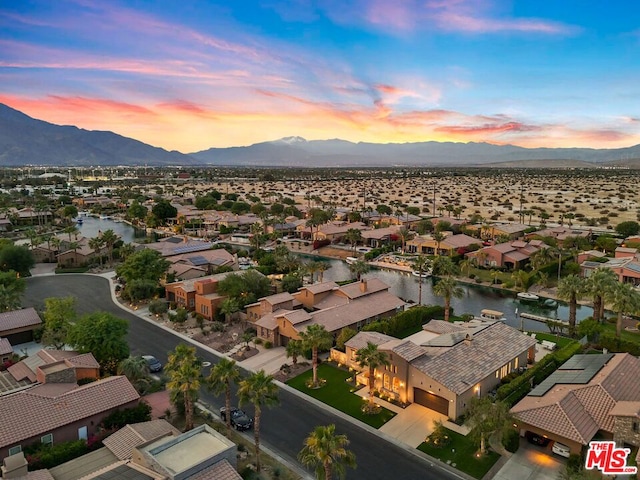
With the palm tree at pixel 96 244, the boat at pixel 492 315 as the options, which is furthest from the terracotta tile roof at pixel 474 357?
the palm tree at pixel 96 244

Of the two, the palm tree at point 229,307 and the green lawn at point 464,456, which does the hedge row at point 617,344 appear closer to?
the green lawn at point 464,456

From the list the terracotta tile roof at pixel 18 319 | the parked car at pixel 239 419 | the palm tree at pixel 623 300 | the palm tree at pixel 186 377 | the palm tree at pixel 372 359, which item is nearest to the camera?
the palm tree at pixel 186 377

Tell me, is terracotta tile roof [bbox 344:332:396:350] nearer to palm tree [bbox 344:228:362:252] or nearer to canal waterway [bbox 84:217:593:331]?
canal waterway [bbox 84:217:593:331]

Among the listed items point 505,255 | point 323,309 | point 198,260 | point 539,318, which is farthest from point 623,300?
point 198,260

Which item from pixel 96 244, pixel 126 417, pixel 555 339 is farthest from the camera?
pixel 96 244

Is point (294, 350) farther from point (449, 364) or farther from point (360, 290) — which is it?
point (360, 290)

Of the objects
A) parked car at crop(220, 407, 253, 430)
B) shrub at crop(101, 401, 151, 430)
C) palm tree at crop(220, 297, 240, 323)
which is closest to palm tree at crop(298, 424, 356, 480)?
parked car at crop(220, 407, 253, 430)
